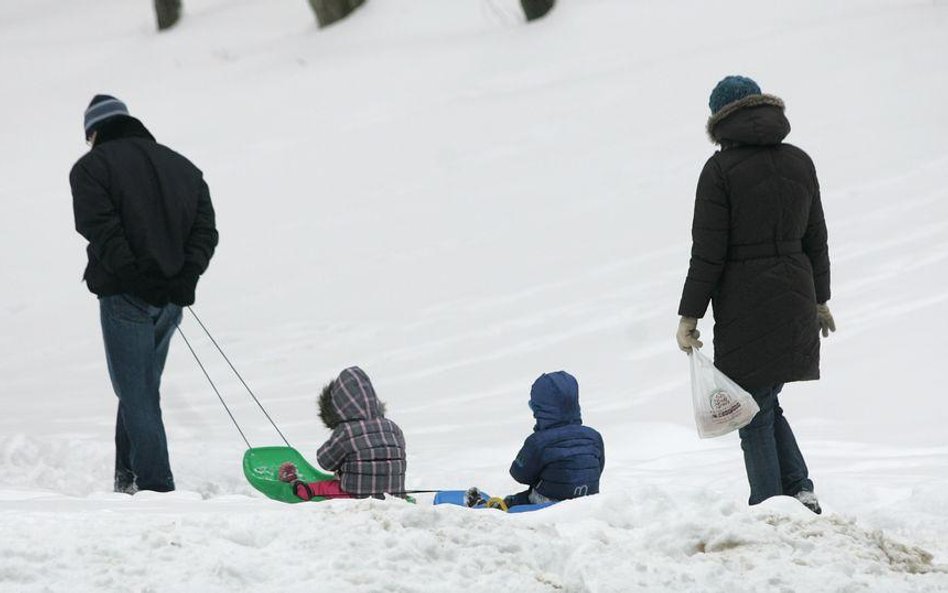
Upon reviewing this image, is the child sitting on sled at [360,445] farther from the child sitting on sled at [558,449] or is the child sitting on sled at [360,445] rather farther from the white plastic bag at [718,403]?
the white plastic bag at [718,403]

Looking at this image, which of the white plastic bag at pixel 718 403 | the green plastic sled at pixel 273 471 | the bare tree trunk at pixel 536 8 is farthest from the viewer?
the bare tree trunk at pixel 536 8

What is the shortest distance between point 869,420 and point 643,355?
172 centimetres

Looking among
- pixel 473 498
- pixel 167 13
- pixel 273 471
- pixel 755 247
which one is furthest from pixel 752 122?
pixel 167 13

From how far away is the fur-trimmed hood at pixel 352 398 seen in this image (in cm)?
572

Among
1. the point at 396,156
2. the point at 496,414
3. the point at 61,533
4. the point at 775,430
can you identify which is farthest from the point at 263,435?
the point at 396,156

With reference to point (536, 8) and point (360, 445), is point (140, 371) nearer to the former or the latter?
point (360, 445)

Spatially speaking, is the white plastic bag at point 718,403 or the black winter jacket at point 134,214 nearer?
the white plastic bag at point 718,403

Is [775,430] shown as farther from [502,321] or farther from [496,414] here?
[502,321]

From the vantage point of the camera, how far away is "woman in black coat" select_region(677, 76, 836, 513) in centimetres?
480

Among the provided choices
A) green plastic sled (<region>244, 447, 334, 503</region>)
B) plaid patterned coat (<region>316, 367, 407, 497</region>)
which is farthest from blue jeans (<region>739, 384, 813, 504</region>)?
green plastic sled (<region>244, 447, 334, 503</region>)

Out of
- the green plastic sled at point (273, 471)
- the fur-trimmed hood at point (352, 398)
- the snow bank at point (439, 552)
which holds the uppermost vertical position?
the fur-trimmed hood at point (352, 398)

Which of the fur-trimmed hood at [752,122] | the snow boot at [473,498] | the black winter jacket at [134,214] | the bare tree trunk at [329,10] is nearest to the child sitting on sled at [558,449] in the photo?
the snow boot at [473,498]

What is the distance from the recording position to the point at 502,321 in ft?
30.4

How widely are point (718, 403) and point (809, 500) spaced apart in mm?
544
